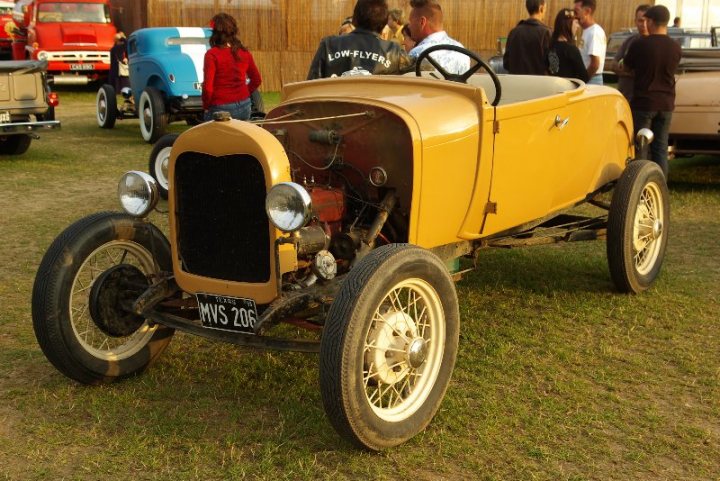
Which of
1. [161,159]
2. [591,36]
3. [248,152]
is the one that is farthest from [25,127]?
[248,152]

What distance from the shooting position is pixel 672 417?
3807mm

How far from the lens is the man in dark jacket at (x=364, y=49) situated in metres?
5.83

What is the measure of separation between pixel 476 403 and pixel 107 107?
432 inches

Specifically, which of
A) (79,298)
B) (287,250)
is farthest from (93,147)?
(287,250)

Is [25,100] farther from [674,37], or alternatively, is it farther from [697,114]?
[674,37]

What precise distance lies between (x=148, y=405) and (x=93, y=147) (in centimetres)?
882

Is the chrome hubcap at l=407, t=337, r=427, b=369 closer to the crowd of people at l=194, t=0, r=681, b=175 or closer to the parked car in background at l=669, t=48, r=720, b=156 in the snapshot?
the crowd of people at l=194, t=0, r=681, b=175

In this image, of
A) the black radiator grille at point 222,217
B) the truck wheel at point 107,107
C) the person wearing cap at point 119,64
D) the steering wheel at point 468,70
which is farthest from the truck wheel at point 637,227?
the person wearing cap at point 119,64

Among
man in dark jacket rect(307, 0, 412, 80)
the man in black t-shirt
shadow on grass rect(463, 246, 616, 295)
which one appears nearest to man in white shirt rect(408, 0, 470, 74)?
man in dark jacket rect(307, 0, 412, 80)

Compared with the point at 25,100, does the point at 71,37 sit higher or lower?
higher

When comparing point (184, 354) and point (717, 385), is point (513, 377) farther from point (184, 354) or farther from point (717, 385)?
point (184, 354)

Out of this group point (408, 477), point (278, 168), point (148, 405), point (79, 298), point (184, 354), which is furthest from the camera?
point (79, 298)

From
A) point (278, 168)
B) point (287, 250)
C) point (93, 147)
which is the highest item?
point (278, 168)

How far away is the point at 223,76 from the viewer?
8711 mm
